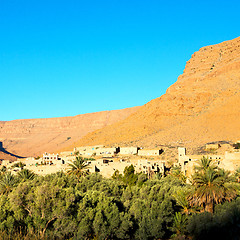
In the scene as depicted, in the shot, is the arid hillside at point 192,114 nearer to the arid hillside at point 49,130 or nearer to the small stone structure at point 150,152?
the small stone structure at point 150,152

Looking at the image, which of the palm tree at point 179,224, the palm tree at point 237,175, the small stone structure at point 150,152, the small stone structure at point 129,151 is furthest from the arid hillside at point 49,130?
the palm tree at point 179,224

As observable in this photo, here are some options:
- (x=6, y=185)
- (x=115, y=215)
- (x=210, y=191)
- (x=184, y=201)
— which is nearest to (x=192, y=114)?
(x=6, y=185)

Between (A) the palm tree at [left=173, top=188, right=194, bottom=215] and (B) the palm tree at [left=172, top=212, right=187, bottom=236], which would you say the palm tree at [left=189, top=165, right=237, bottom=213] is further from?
(B) the palm tree at [left=172, top=212, right=187, bottom=236]

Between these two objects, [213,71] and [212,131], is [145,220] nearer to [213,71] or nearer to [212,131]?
[212,131]

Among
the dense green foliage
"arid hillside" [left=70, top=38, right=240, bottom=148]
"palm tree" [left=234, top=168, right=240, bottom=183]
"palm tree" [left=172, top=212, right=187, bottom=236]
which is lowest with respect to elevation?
"palm tree" [left=172, top=212, right=187, bottom=236]

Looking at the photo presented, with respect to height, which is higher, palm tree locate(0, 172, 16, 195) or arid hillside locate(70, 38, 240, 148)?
arid hillside locate(70, 38, 240, 148)

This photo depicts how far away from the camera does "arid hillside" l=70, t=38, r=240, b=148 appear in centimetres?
7619

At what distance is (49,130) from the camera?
18600 centimetres

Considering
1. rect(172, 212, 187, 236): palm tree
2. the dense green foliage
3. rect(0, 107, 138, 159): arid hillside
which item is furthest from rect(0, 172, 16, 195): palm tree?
rect(0, 107, 138, 159): arid hillside

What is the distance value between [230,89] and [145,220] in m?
80.2

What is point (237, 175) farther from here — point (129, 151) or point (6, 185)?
point (129, 151)

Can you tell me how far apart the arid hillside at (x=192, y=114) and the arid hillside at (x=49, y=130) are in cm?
5718

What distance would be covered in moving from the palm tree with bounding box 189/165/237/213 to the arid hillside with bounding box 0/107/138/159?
125m

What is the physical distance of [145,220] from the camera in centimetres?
2447
